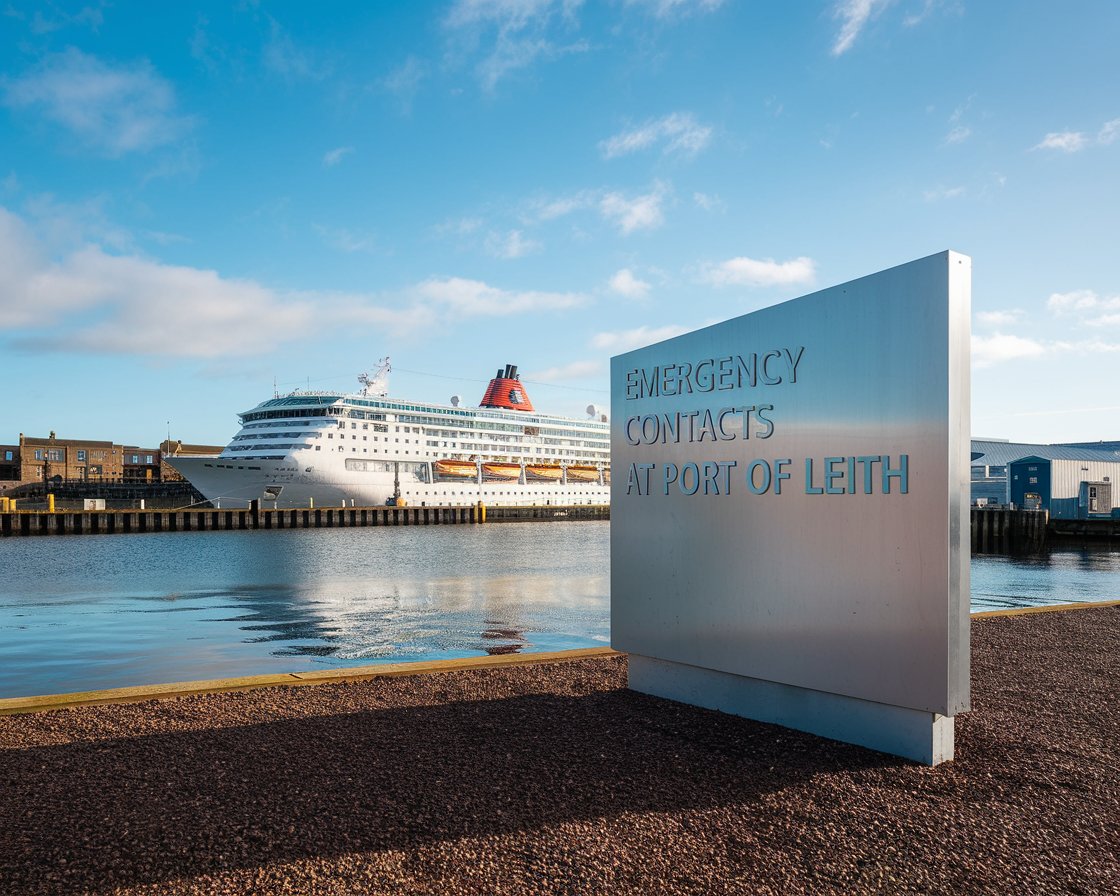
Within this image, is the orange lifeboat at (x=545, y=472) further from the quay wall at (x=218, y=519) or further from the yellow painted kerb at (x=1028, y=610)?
the yellow painted kerb at (x=1028, y=610)

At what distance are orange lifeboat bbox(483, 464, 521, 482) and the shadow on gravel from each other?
6104 centimetres

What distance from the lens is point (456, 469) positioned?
208 feet

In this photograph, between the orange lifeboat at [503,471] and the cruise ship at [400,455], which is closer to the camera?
the cruise ship at [400,455]

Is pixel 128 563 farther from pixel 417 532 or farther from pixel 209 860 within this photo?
pixel 209 860

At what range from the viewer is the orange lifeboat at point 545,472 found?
227 feet

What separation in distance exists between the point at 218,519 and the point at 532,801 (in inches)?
1995

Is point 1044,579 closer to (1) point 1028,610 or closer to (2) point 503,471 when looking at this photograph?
(1) point 1028,610

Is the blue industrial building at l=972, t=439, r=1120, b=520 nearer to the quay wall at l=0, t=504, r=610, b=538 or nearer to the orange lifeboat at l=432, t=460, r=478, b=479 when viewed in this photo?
the orange lifeboat at l=432, t=460, r=478, b=479

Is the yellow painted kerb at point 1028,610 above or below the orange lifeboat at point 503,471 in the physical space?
below

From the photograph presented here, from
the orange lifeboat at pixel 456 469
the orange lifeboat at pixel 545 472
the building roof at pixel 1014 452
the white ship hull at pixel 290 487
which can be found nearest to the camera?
the white ship hull at pixel 290 487

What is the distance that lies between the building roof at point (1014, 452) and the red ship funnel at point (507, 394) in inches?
1559

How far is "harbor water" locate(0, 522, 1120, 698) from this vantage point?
909cm

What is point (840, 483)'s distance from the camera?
14.5 ft

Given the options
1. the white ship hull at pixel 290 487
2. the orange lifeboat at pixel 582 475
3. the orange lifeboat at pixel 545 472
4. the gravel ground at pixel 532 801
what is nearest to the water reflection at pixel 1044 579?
the gravel ground at pixel 532 801
